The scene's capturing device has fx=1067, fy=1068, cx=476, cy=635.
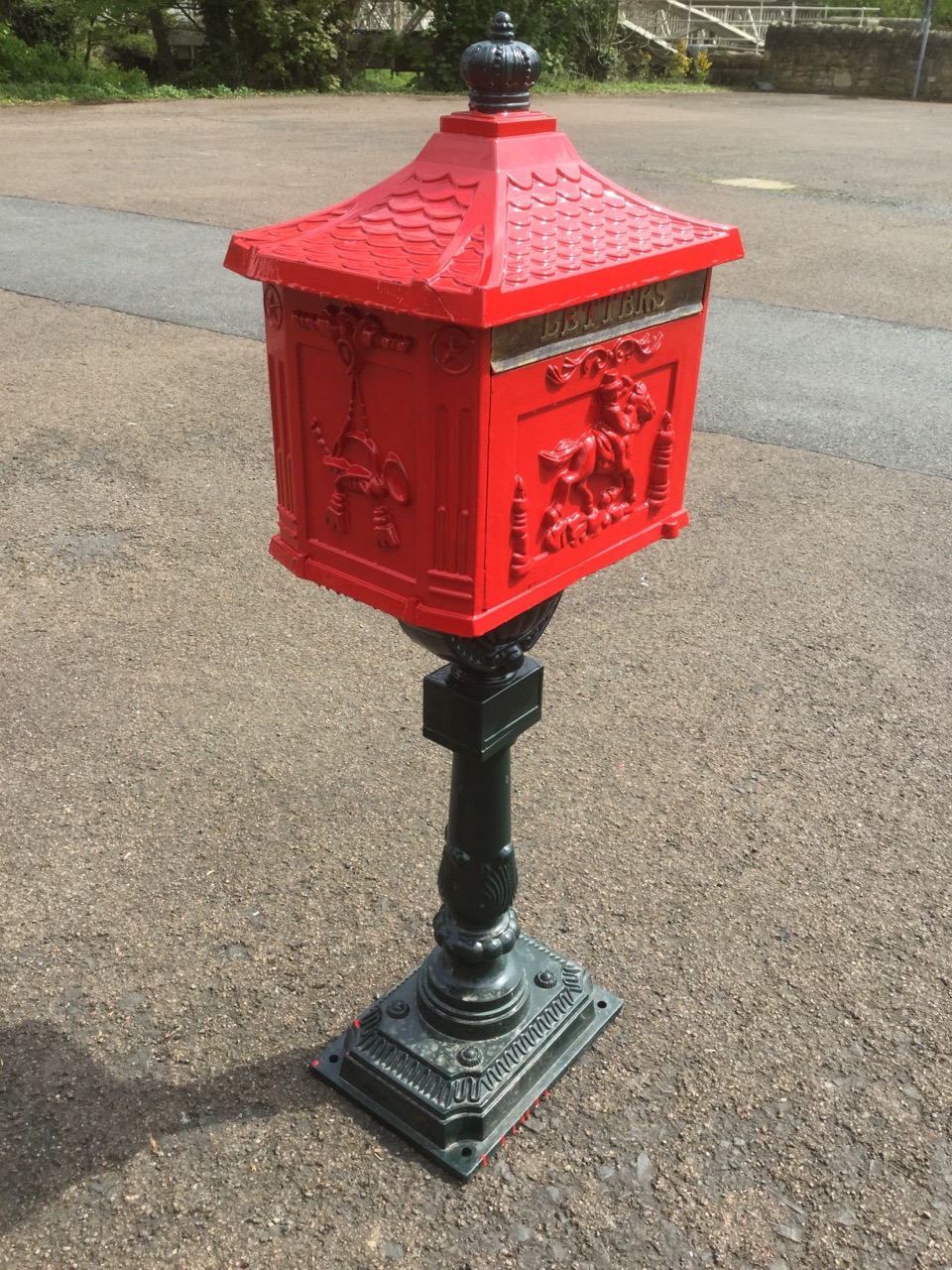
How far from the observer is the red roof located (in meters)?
1.41

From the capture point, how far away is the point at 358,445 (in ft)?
5.43

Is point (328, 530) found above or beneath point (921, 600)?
above

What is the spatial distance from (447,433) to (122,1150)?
1626 mm

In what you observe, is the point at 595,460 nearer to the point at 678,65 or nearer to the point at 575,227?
the point at 575,227

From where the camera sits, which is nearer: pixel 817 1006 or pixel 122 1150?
pixel 122 1150

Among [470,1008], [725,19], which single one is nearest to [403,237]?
[470,1008]

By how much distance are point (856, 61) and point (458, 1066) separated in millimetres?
27579

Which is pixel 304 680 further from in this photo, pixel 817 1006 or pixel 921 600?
A: pixel 921 600

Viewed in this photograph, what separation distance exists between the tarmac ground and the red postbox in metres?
1.21

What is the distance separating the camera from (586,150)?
13.9 metres

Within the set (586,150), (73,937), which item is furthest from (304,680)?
(586,150)

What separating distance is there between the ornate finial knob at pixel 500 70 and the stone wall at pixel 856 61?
26381 millimetres

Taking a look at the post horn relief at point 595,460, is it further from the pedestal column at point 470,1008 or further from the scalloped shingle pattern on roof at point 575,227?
the pedestal column at point 470,1008

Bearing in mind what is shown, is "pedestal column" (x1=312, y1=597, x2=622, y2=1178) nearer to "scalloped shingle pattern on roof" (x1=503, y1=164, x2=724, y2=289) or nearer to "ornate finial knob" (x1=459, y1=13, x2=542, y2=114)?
"scalloped shingle pattern on roof" (x1=503, y1=164, x2=724, y2=289)
